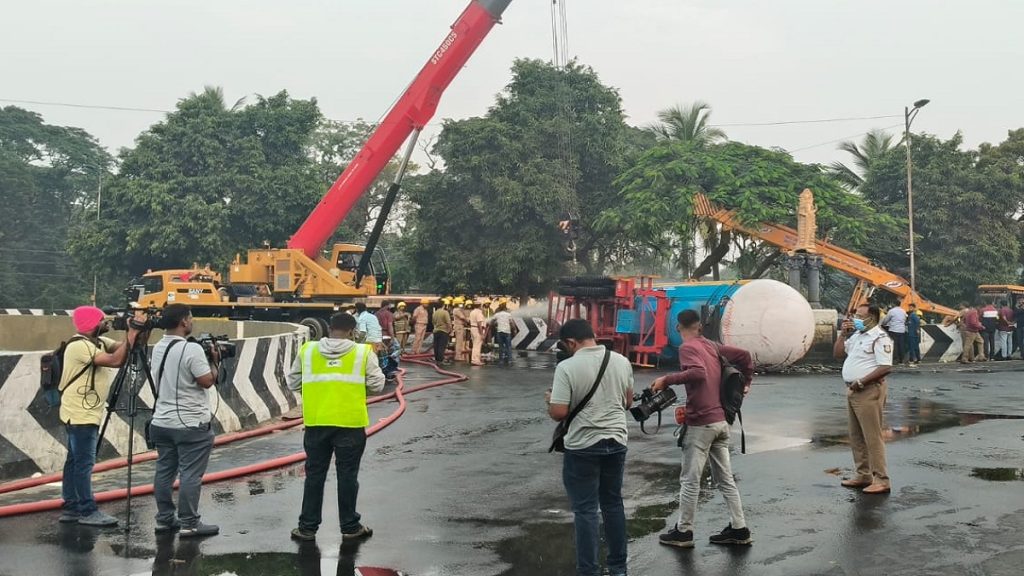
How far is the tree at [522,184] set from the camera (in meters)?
36.2

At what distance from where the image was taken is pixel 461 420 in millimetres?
13055

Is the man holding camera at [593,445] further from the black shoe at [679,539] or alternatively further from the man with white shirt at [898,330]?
the man with white shirt at [898,330]

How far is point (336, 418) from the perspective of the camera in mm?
6551

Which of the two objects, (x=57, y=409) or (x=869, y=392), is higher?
(x=869, y=392)

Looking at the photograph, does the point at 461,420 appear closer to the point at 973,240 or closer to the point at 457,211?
the point at 457,211

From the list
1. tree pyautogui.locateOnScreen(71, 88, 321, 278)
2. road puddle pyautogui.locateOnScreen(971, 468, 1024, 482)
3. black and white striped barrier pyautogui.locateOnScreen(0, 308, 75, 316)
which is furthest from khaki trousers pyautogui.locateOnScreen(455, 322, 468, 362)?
tree pyautogui.locateOnScreen(71, 88, 321, 278)

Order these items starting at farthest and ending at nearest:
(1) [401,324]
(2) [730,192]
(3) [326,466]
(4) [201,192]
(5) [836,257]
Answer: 1. (4) [201,192]
2. (2) [730,192]
3. (5) [836,257]
4. (1) [401,324]
5. (3) [326,466]

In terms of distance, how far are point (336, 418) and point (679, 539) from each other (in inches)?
99.3

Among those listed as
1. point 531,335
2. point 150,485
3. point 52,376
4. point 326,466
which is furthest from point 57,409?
point 531,335

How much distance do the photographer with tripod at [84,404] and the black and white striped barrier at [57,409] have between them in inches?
62.5

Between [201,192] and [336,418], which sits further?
[201,192]

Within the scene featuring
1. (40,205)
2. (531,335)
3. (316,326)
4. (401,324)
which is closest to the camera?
(316,326)

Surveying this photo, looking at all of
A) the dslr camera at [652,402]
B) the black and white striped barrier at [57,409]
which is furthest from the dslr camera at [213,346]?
the dslr camera at [652,402]

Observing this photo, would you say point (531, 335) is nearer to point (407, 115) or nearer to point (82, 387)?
point (407, 115)
